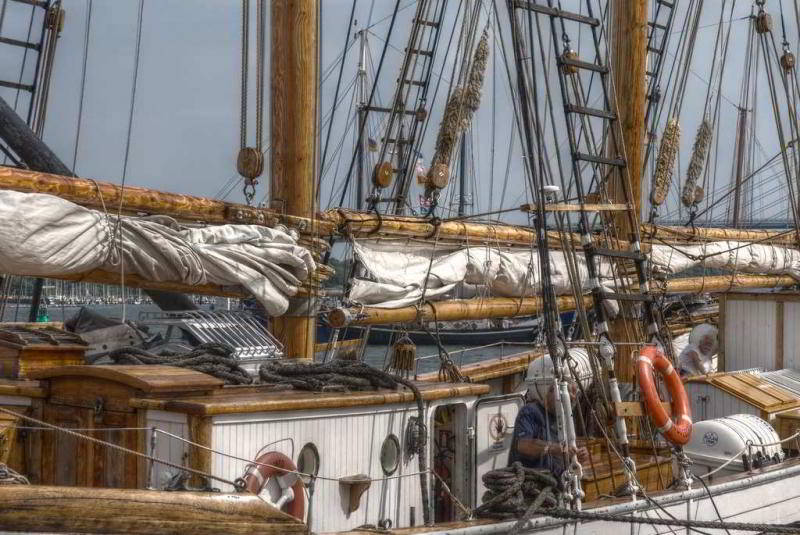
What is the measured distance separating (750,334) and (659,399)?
21.4 feet

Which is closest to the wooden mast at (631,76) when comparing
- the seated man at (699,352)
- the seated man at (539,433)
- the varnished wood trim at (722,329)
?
the seated man at (699,352)

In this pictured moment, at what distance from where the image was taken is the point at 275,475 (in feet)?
27.8

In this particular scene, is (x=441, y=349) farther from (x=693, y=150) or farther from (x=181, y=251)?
(x=693, y=150)

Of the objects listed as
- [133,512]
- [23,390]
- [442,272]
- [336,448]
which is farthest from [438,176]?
[133,512]

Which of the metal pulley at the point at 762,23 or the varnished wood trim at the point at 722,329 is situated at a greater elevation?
the metal pulley at the point at 762,23

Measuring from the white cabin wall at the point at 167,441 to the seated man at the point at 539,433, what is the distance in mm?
2959

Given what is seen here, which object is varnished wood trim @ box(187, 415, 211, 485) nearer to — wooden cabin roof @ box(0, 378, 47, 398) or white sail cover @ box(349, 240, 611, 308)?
wooden cabin roof @ box(0, 378, 47, 398)

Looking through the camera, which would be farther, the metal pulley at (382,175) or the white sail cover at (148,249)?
the metal pulley at (382,175)

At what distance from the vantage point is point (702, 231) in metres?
Answer: 20.7

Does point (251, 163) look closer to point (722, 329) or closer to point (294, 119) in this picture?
point (294, 119)

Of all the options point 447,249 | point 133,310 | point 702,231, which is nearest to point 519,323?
point 133,310

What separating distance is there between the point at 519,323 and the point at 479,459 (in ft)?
185

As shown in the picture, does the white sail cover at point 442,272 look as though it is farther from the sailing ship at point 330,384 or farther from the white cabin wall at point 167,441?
the white cabin wall at point 167,441

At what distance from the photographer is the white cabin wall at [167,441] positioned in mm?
8234
